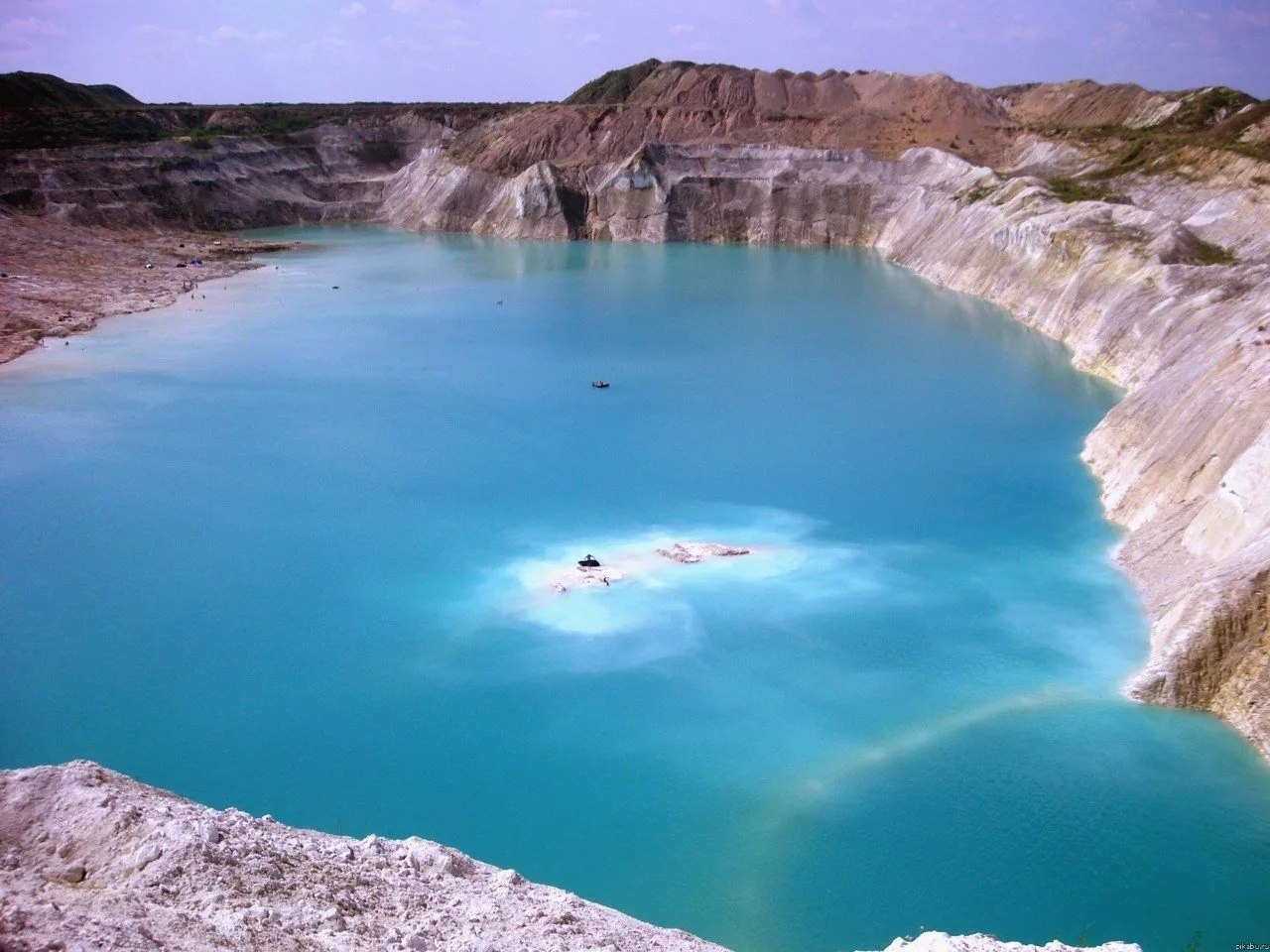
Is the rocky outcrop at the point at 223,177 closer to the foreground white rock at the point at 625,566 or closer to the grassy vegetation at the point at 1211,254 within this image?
the foreground white rock at the point at 625,566

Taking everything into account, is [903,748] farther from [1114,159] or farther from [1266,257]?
[1114,159]

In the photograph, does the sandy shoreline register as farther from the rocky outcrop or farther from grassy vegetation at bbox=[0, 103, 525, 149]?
grassy vegetation at bbox=[0, 103, 525, 149]

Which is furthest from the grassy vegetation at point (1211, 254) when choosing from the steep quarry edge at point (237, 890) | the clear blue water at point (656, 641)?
the steep quarry edge at point (237, 890)

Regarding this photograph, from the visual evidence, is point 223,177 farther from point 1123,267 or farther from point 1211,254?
point 1211,254

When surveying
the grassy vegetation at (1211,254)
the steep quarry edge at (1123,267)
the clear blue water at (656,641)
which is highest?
the grassy vegetation at (1211,254)

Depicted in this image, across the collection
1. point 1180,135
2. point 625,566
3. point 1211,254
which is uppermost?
point 1180,135

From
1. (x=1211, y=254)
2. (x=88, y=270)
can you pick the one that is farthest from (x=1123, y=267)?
(x=88, y=270)

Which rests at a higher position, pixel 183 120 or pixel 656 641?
pixel 183 120
